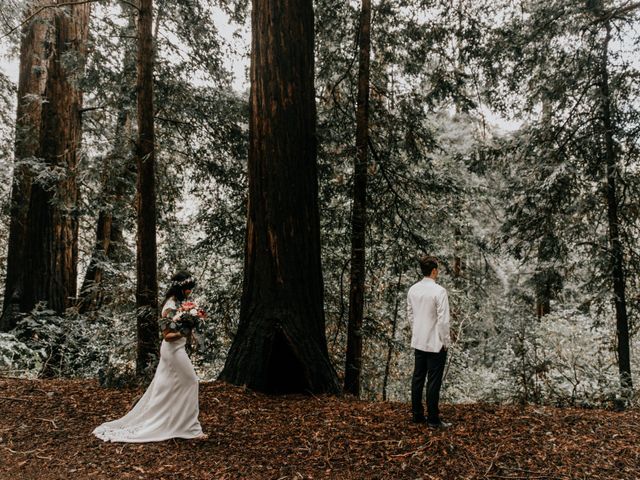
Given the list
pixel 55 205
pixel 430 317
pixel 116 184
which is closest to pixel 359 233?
pixel 430 317

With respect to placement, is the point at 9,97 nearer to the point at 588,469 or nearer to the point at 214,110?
the point at 214,110

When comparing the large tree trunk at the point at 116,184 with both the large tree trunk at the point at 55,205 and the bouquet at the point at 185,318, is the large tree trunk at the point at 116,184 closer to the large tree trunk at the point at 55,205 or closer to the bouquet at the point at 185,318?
the large tree trunk at the point at 55,205

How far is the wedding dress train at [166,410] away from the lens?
4.58 meters

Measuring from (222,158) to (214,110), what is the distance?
92 centimetres

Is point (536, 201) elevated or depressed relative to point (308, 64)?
depressed

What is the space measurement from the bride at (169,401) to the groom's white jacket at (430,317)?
2.46 metres


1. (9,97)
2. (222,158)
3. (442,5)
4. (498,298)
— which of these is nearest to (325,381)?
(222,158)

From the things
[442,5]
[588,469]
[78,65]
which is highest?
[442,5]

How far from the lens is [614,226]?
28.2 ft

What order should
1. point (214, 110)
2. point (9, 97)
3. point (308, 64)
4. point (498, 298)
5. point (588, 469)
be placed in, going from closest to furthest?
point (588, 469), point (308, 64), point (214, 110), point (9, 97), point (498, 298)

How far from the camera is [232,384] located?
5.89 metres

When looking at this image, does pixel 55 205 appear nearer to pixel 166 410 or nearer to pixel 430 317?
pixel 166 410

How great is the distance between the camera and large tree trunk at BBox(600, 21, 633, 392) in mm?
8305

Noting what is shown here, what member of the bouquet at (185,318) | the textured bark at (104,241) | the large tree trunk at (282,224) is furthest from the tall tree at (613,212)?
the textured bark at (104,241)
